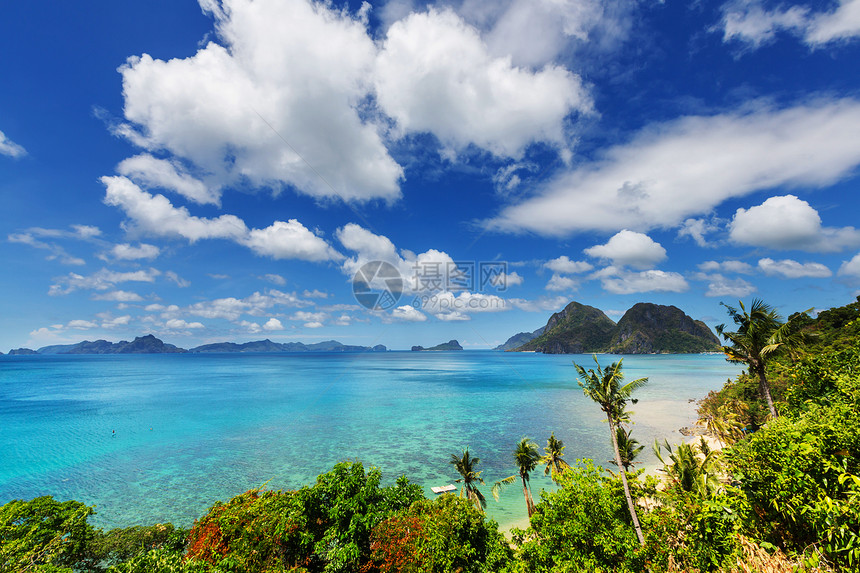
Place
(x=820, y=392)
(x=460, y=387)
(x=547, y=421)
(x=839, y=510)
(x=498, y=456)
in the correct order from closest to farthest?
(x=839, y=510) < (x=820, y=392) < (x=498, y=456) < (x=547, y=421) < (x=460, y=387)

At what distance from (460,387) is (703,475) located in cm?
9616

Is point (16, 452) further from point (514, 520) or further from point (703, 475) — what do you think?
point (703, 475)

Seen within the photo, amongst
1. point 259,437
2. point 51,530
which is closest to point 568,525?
point 51,530

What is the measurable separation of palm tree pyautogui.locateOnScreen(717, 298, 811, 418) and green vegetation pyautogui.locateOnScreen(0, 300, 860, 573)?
1.00 m

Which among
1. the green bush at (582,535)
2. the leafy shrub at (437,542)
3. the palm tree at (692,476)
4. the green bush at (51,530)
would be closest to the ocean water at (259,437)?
the palm tree at (692,476)

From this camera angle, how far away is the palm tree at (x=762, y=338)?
21453mm

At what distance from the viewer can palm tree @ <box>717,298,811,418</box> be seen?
21453 mm

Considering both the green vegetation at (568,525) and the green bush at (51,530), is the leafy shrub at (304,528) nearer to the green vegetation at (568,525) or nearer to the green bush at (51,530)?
the green vegetation at (568,525)

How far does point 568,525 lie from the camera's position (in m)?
16.0

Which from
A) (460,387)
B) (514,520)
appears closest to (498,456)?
(514,520)

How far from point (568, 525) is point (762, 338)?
61.8 feet

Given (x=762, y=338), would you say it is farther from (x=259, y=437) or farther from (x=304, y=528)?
(x=259, y=437)

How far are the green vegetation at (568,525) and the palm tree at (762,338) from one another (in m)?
1.00

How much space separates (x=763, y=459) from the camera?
13617mm
